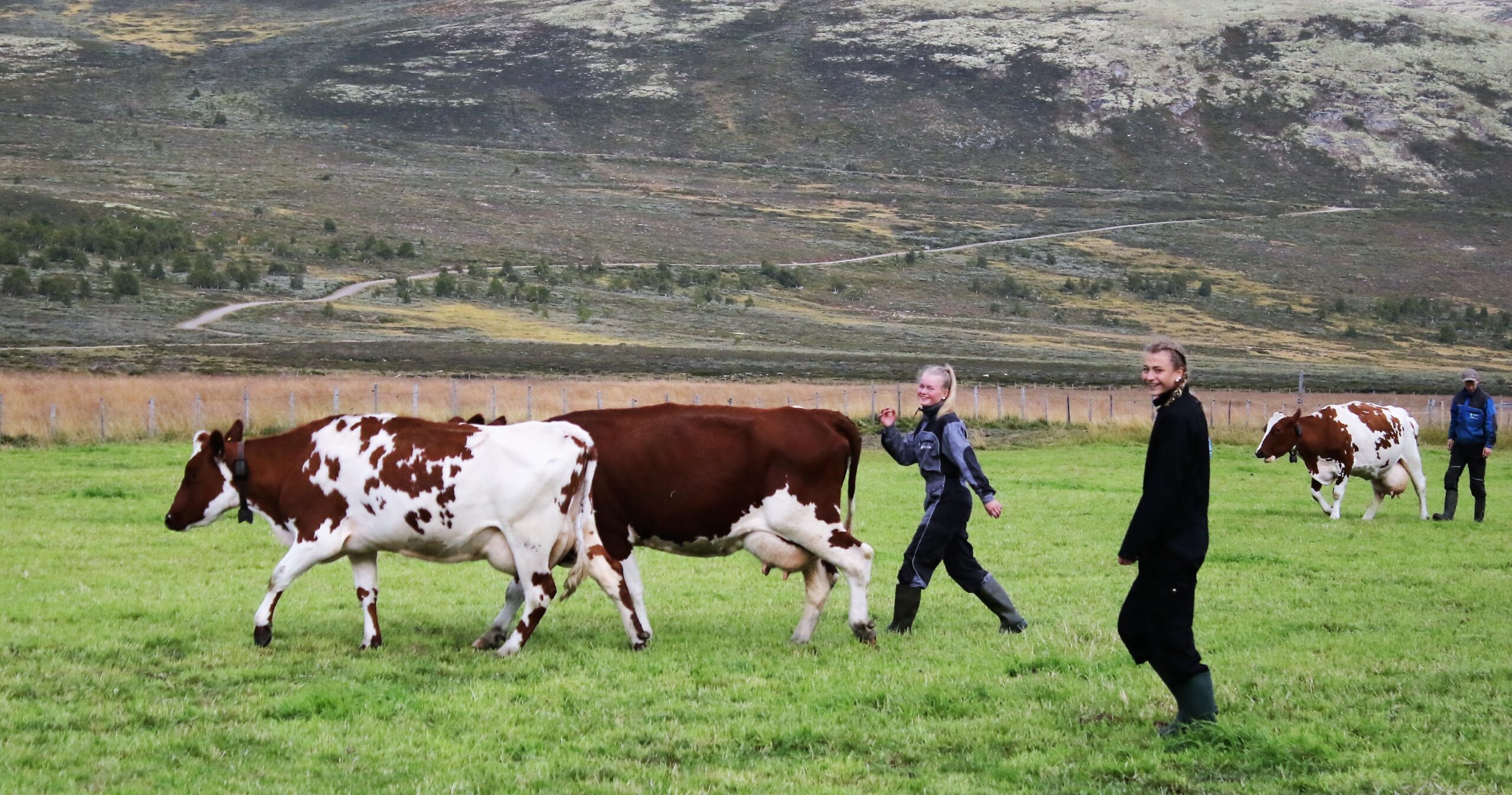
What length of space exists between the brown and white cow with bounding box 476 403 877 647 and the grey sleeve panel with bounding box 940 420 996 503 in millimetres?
817

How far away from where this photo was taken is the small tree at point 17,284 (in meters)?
71.7

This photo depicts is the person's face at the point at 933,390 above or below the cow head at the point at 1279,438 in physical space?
above

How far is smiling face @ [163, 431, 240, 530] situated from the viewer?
40.2ft

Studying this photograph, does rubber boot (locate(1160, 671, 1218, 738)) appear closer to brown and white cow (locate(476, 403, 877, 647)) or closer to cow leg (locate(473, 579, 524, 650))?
brown and white cow (locate(476, 403, 877, 647))

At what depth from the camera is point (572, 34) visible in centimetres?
19875

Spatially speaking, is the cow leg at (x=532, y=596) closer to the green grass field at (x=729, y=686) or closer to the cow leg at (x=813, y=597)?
the green grass field at (x=729, y=686)

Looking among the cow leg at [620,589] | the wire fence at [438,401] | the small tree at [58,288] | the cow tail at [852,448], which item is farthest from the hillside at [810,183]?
the cow tail at [852,448]

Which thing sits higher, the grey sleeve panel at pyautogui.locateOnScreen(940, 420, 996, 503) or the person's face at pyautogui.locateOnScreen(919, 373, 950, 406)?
the person's face at pyautogui.locateOnScreen(919, 373, 950, 406)

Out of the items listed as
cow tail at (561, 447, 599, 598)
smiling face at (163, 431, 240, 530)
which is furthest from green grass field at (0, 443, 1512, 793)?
smiling face at (163, 431, 240, 530)

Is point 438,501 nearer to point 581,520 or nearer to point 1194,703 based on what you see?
point 581,520

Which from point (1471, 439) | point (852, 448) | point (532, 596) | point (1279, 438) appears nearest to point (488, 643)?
point (532, 596)

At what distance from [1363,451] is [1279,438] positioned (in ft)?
5.02

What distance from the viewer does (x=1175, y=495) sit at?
26.8 ft

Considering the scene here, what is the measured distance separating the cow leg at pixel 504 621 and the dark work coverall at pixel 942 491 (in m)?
2.99
